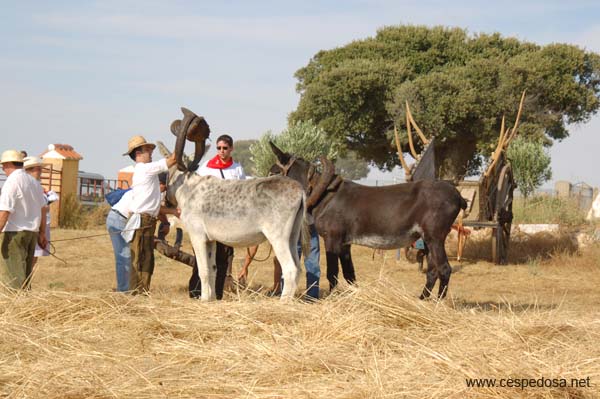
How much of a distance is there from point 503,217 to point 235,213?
8821 mm

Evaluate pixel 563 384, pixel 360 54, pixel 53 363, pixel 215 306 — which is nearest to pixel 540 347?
pixel 563 384

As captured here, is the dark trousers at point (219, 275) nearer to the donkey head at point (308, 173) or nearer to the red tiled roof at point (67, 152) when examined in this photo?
the donkey head at point (308, 173)

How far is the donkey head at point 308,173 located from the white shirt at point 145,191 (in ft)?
5.73

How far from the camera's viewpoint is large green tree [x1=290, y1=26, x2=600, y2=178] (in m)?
29.5

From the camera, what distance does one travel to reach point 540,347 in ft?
17.8

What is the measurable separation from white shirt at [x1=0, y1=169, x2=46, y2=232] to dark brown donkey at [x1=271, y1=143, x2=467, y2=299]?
8.99ft

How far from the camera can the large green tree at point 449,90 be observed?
96.8ft

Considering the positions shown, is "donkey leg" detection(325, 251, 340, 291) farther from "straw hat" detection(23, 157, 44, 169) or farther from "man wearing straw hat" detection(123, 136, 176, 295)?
"straw hat" detection(23, 157, 44, 169)

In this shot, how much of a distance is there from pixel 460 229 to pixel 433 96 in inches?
612

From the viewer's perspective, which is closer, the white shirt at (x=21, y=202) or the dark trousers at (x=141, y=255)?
the white shirt at (x=21, y=202)

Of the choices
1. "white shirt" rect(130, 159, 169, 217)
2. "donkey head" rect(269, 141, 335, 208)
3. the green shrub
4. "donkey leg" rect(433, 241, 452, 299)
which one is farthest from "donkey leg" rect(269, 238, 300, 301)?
the green shrub

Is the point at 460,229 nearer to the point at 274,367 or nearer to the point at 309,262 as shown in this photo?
the point at 309,262

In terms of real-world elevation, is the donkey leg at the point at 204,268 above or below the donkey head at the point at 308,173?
below

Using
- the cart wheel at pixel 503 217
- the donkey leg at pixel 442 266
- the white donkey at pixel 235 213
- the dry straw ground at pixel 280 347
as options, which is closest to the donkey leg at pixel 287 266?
the white donkey at pixel 235 213
